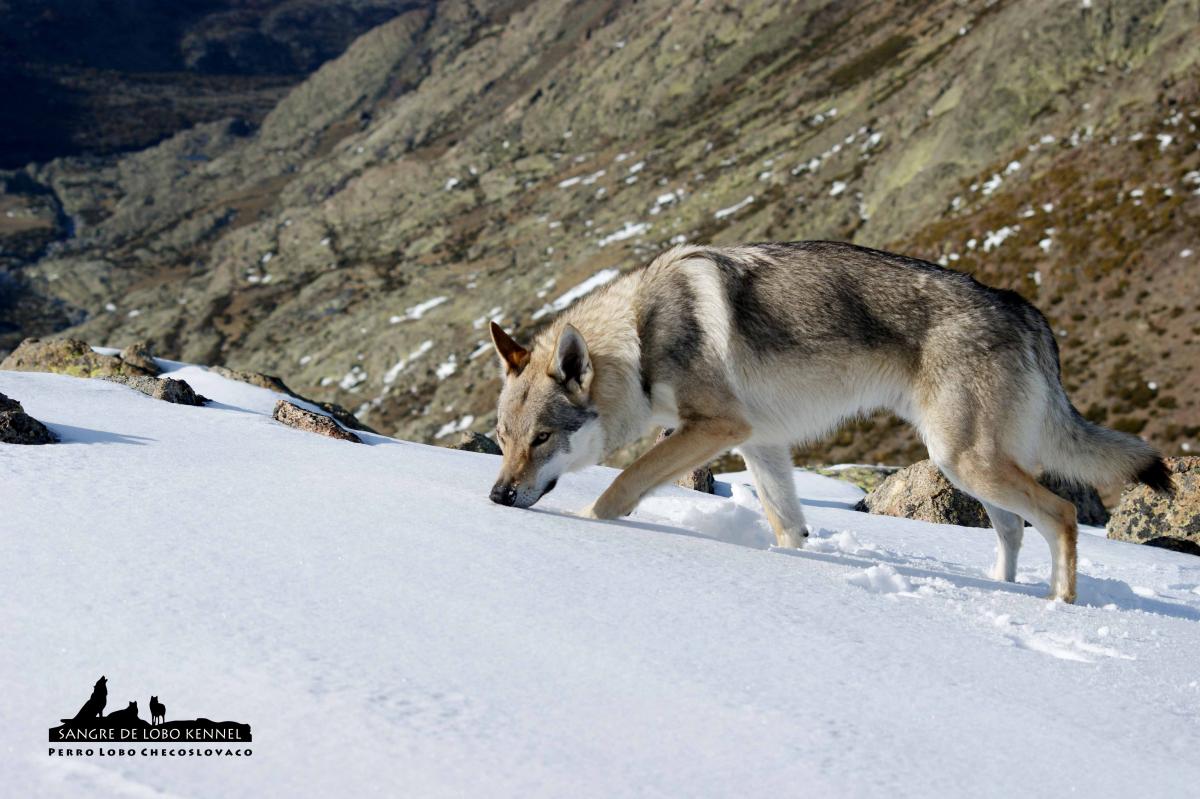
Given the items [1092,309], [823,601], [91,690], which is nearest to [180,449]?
[91,690]

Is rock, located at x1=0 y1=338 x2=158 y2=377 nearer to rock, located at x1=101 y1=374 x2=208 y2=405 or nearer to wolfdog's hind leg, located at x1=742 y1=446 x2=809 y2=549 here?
rock, located at x1=101 y1=374 x2=208 y2=405

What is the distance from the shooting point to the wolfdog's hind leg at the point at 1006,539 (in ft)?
23.5

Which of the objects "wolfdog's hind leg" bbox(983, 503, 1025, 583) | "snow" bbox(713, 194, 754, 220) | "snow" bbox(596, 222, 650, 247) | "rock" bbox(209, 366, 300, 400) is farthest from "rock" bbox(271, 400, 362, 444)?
"snow" bbox(596, 222, 650, 247)

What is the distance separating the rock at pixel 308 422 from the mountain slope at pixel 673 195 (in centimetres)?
2750

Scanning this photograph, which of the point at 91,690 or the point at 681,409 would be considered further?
the point at 681,409

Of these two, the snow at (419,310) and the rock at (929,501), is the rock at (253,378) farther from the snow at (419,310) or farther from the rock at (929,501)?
the snow at (419,310)

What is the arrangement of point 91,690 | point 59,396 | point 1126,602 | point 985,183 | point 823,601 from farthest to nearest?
1. point 985,183
2. point 59,396
3. point 1126,602
4. point 823,601
5. point 91,690

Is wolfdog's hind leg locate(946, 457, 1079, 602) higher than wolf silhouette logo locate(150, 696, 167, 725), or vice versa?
wolf silhouette logo locate(150, 696, 167, 725)

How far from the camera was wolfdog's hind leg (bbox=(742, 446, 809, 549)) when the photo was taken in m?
7.38

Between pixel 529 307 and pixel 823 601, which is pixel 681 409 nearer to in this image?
pixel 823 601

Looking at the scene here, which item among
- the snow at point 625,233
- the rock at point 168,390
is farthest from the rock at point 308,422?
the snow at point 625,233

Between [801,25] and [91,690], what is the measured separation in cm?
11264

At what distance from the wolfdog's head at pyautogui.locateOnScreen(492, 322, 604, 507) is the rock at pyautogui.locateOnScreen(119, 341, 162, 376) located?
27.9 ft

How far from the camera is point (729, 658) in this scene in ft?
12.5
